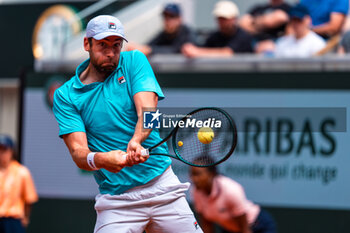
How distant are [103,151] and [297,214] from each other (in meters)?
4.00

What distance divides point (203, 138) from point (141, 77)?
0.50 metres

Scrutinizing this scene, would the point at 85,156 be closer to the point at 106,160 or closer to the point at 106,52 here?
the point at 106,160

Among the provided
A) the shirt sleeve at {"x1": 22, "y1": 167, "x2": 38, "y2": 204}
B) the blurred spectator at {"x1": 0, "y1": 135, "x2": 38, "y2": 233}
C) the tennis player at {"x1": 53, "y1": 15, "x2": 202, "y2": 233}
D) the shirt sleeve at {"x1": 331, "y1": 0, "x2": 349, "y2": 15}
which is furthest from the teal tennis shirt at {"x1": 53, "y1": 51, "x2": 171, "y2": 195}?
the shirt sleeve at {"x1": 331, "y1": 0, "x2": 349, "y2": 15}

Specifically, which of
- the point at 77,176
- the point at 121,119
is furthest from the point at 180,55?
the point at 121,119

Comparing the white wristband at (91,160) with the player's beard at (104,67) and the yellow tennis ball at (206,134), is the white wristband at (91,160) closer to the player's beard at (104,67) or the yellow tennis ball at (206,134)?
the player's beard at (104,67)

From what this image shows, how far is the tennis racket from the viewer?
356cm

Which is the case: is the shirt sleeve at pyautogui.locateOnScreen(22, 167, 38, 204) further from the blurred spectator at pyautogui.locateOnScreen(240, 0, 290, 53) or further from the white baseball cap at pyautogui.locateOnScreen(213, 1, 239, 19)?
the blurred spectator at pyautogui.locateOnScreen(240, 0, 290, 53)

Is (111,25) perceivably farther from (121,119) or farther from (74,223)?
(74,223)

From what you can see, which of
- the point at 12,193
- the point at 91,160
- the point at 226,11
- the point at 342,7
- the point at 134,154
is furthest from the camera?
the point at 226,11

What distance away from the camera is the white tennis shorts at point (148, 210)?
3.63 m

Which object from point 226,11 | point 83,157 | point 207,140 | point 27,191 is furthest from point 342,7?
point 83,157

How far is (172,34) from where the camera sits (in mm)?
8562

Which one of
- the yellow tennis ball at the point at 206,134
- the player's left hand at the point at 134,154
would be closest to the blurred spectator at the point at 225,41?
the yellow tennis ball at the point at 206,134

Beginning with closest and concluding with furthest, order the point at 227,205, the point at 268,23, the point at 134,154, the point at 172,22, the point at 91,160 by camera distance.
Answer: the point at 134,154 → the point at 91,160 → the point at 227,205 → the point at 172,22 → the point at 268,23
